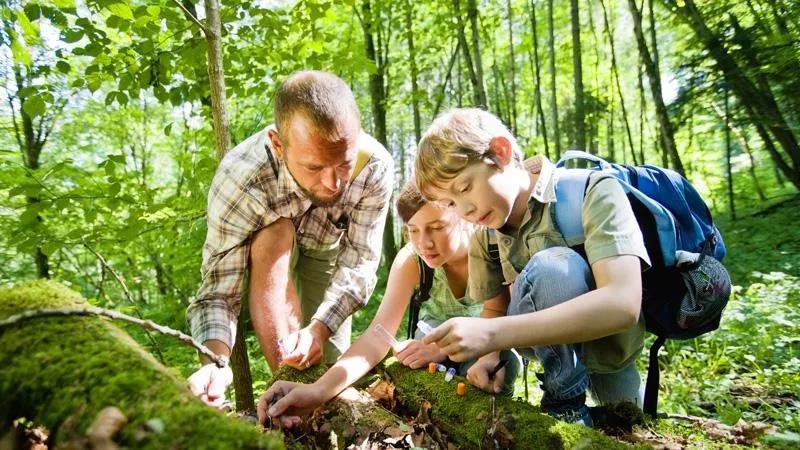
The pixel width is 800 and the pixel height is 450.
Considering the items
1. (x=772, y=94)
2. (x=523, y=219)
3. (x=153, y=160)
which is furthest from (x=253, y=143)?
(x=153, y=160)

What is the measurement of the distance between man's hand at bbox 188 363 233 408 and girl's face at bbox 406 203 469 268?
1.23 meters

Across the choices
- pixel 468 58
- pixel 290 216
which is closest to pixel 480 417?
pixel 290 216

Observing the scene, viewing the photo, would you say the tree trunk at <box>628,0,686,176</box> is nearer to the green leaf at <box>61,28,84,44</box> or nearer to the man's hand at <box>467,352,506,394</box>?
the man's hand at <box>467,352,506,394</box>

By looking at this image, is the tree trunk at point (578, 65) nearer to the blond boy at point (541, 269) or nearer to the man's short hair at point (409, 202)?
the man's short hair at point (409, 202)

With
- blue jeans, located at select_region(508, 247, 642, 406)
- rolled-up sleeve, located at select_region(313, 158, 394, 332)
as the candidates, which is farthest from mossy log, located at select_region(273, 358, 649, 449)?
rolled-up sleeve, located at select_region(313, 158, 394, 332)

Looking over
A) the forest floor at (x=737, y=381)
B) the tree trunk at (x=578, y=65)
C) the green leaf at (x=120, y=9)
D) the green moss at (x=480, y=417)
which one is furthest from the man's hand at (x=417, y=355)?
the tree trunk at (x=578, y=65)

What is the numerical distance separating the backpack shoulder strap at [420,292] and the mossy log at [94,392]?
6.23 feet

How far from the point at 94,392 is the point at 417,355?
5.55 feet

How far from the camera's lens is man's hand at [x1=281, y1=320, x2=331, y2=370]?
2.34m

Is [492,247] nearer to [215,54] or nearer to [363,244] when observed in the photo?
[363,244]

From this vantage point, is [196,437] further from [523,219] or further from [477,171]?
[523,219]

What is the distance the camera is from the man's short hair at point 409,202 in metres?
2.75

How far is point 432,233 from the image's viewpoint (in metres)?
2.75

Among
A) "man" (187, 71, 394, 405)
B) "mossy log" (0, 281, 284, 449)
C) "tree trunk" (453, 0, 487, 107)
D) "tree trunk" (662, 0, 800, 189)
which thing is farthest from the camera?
"tree trunk" (453, 0, 487, 107)
